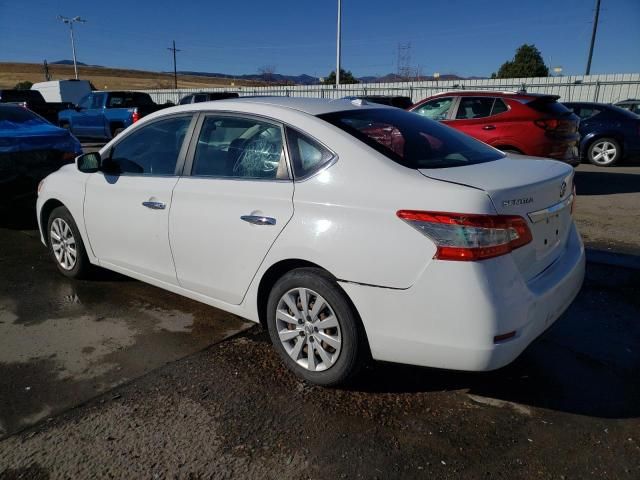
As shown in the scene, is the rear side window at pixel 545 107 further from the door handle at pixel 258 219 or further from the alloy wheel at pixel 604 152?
the door handle at pixel 258 219

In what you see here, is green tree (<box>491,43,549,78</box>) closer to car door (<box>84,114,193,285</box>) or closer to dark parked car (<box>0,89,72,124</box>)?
dark parked car (<box>0,89,72,124</box>)

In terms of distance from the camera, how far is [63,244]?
15.1ft

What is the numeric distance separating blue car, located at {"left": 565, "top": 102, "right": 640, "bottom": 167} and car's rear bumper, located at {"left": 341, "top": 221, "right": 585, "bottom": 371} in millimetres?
10688

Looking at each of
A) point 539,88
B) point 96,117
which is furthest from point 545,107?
point 539,88

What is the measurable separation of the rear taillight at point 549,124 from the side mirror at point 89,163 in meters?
6.48

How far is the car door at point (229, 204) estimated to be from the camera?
2.91 metres

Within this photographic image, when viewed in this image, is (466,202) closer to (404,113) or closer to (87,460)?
(404,113)

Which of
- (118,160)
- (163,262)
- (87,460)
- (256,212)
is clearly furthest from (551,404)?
(118,160)

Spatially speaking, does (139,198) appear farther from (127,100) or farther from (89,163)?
(127,100)

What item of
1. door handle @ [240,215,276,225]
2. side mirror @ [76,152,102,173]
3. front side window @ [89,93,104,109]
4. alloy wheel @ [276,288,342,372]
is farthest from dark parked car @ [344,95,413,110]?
alloy wheel @ [276,288,342,372]

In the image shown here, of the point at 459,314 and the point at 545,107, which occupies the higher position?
the point at 545,107

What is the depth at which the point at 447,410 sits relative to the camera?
8.86 ft

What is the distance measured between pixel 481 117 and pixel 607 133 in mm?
4992

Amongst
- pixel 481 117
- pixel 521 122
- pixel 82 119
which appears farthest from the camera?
pixel 82 119
